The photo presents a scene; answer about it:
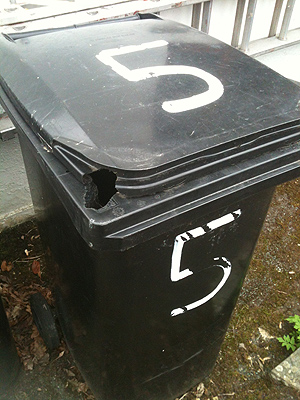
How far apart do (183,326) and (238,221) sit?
51cm

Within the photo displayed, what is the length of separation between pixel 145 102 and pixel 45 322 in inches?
54.7

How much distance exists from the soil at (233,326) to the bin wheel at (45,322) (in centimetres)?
13

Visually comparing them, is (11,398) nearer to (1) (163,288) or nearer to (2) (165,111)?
(1) (163,288)

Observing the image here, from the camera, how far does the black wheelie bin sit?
1.05 meters

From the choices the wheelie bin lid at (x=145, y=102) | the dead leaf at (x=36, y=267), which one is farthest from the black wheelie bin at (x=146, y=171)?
the dead leaf at (x=36, y=267)

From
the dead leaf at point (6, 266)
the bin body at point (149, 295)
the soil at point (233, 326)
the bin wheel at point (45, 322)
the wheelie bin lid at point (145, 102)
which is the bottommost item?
the soil at point (233, 326)

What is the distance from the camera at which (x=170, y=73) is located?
1.38 metres

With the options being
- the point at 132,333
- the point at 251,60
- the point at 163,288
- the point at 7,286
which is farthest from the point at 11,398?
the point at 251,60

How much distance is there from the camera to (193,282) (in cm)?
140

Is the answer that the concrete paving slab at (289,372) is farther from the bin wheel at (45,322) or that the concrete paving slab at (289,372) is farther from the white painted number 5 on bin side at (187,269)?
the bin wheel at (45,322)

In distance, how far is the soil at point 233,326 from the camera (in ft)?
6.63

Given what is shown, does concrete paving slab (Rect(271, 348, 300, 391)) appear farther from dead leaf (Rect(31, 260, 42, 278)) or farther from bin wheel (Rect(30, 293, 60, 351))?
dead leaf (Rect(31, 260, 42, 278))

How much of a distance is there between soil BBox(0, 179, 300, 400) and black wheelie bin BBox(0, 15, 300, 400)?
0.41 meters

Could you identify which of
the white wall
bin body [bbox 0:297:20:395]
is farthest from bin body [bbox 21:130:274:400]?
the white wall
